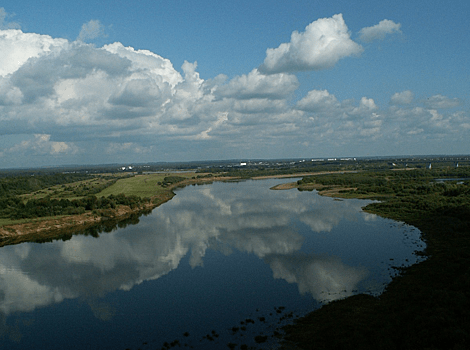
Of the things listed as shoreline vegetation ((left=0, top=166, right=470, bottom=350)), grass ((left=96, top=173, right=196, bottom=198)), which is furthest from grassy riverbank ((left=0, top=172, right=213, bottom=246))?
grass ((left=96, top=173, right=196, bottom=198))

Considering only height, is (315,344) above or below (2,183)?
below

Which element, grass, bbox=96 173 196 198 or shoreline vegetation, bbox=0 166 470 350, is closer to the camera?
shoreline vegetation, bbox=0 166 470 350

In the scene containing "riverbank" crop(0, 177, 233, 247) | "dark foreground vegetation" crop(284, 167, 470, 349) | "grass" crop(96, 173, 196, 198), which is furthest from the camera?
"grass" crop(96, 173, 196, 198)

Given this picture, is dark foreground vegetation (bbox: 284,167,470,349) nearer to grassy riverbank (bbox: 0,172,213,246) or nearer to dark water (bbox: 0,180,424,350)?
dark water (bbox: 0,180,424,350)

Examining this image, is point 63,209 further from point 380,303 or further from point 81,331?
point 380,303

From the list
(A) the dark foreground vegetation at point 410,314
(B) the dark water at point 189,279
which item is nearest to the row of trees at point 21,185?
(B) the dark water at point 189,279

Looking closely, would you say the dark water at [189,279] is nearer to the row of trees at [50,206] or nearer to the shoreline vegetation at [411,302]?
the shoreline vegetation at [411,302]

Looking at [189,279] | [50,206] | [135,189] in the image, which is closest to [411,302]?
[189,279]

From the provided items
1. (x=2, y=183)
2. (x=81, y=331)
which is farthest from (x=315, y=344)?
(x=2, y=183)

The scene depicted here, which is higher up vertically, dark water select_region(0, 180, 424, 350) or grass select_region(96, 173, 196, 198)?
grass select_region(96, 173, 196, 198)
